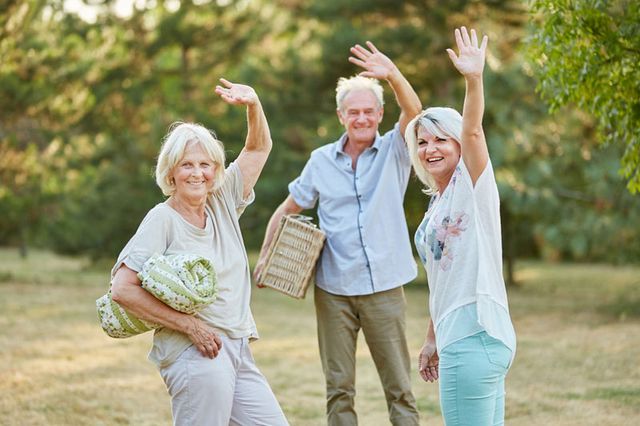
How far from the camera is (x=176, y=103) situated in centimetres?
1961

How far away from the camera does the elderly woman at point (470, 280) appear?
300 cm

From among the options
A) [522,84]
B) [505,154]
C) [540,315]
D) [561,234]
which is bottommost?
[540,315]

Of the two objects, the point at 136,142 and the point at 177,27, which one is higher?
the point at 177,27

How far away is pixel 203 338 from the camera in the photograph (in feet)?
10.8

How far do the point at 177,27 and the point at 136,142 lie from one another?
2.67 m

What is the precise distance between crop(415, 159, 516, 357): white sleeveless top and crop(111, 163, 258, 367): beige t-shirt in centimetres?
78

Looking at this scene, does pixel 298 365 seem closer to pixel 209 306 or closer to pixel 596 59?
pixel 596 59

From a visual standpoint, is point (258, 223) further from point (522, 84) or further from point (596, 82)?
point (596, 82)

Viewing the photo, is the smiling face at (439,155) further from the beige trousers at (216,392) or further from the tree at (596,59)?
the tree at (596,59)

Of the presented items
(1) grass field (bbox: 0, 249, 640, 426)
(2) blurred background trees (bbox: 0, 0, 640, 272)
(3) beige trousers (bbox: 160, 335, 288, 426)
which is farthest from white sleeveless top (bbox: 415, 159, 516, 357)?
(1) grass field (bbox: 0, 249, 640, 426)

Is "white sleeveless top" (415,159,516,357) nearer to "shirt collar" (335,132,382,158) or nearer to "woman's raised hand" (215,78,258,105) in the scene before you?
"woman's raised hand" (215,78,258,105)

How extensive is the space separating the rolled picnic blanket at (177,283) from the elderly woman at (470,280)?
0.80 meters

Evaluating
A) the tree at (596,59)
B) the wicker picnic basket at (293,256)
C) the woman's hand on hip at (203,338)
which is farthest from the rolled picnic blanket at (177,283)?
the tree at (596,59)

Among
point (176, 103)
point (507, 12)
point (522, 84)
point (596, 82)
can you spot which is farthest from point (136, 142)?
point (596, 82)
